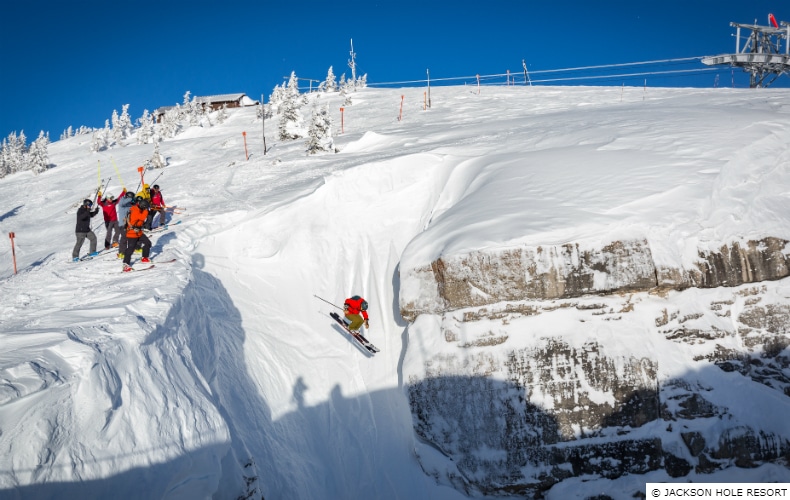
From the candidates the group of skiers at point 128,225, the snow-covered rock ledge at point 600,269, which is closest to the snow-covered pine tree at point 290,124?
the group of skiers at point 128,225

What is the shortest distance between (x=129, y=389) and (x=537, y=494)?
6.39 metres

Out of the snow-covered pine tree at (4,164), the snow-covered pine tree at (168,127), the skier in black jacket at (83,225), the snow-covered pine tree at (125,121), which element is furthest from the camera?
the snow-covered pine tree at (125,121)

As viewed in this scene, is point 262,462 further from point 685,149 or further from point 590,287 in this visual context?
point 685,149

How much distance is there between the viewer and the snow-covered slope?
5.38 metres

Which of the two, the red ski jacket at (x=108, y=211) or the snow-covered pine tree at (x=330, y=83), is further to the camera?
the snow-covered pine tree at (x=330, y=83)

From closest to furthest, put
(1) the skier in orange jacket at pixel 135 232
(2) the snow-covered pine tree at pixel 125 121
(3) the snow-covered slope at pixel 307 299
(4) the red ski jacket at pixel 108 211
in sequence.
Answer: (3) the snow-covered slope at pixel 307 299 → (1) the skier in orange jacket at pixel 135 232 → (4) the red ski jacket at pixel 108 211 → (2) the snow-covered pine tree at pixel 125 121

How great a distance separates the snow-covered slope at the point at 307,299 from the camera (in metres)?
5.38

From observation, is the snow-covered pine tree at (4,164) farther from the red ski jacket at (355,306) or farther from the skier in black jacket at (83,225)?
the red ski jacket at (355,306)

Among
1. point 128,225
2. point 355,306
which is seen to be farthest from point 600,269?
point 128,225

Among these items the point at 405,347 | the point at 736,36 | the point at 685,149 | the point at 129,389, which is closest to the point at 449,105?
the point at 736,36

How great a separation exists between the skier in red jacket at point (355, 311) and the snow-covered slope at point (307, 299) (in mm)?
682

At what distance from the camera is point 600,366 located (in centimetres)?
788

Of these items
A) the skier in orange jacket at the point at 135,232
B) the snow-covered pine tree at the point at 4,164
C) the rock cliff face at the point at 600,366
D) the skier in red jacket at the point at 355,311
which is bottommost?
the rock cliff face at the point at 600,366

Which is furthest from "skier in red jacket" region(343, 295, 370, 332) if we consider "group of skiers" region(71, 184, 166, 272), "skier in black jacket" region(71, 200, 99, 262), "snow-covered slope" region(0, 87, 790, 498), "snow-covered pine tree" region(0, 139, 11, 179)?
"snow-covered pine tree" region(0, 139, 11, 179)
